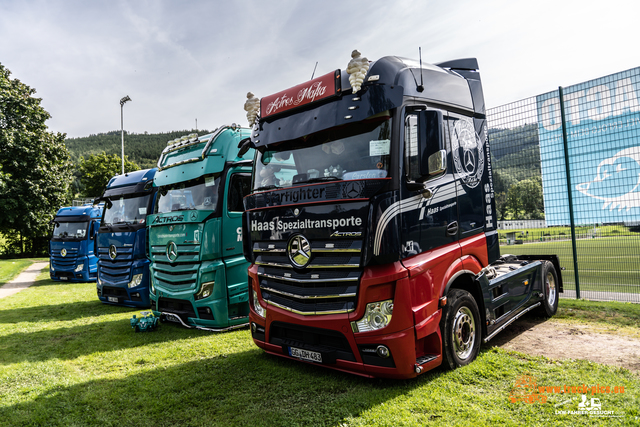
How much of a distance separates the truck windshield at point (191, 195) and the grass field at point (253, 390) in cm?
242

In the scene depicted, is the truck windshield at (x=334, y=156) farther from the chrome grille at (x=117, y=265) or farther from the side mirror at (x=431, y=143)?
the chrome grille at (x=117, y=265)

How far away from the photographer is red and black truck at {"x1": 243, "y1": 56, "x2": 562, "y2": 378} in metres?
3.77

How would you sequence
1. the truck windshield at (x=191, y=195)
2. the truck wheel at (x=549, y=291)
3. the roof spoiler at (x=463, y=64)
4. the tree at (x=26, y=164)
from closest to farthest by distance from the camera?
the roof spoiler at (x=463, y=64)
the truck wheel at (x=549, y=291)
the truck windshield at (x=191, y=195)
the tree at (x=26, y=164)

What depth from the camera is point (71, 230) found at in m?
Answer: 15.6

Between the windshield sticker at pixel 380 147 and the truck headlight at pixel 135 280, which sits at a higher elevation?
the windshield sticker at pixel 380 147

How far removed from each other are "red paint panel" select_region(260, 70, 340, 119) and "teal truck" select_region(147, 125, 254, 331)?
2273mm

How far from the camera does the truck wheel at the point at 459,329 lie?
4129 millimetres

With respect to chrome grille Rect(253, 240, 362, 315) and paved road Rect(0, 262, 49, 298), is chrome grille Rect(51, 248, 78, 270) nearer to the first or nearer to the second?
paved road Rect(0, 262, 49, 298)

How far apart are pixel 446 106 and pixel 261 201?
2.47 metres

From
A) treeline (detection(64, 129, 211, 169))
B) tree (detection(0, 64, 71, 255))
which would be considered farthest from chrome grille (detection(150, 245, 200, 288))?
treeline (detection(64, 129, 211, 169))

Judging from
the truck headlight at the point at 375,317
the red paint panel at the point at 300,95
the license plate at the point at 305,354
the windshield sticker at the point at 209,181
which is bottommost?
the license plate at the point at 305,354

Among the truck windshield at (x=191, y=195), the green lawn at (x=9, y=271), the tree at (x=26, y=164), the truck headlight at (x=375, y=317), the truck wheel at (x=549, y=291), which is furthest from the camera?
the tree at (x=26, y=164)

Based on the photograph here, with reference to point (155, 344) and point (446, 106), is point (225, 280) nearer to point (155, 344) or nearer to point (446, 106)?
point (155, 344)

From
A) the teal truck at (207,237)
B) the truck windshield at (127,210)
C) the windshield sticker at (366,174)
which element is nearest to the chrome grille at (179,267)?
the teal truck at (207,237)
